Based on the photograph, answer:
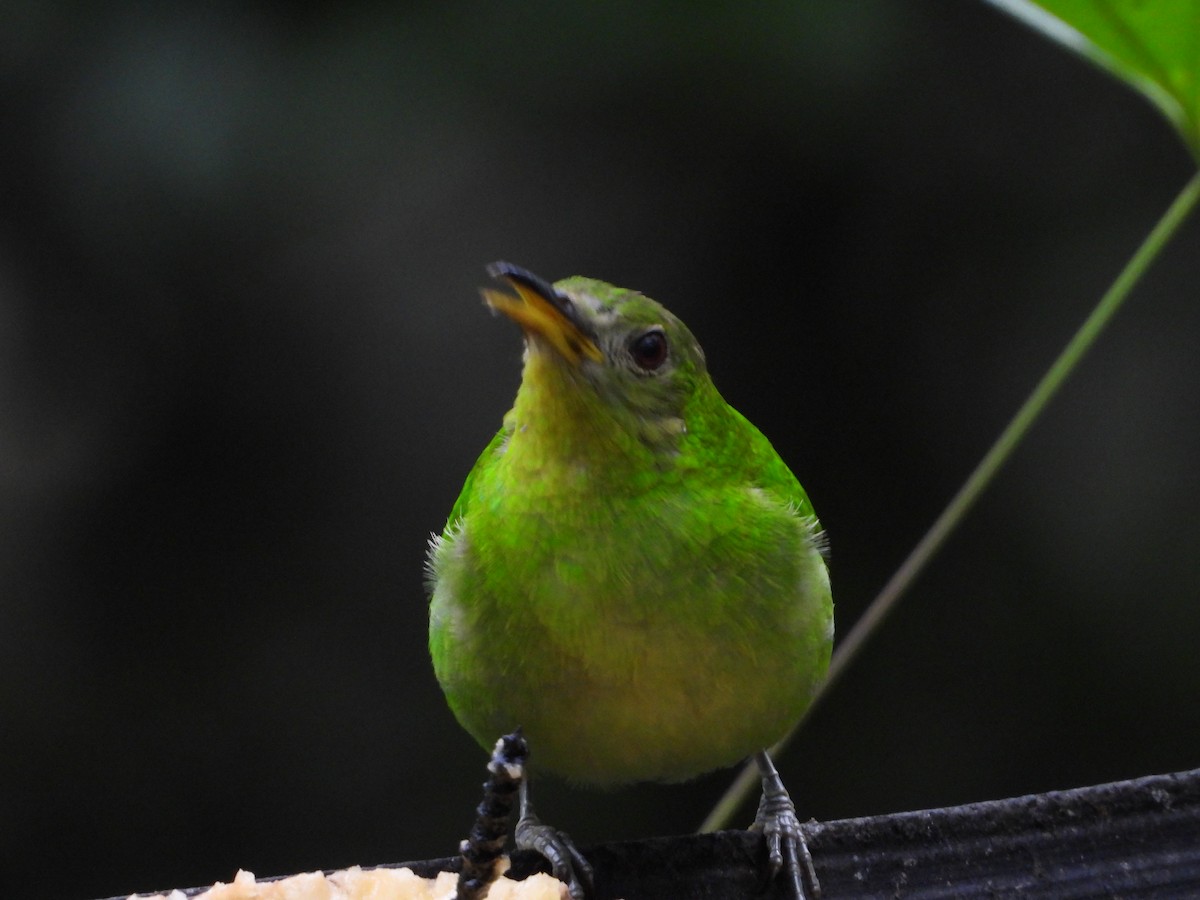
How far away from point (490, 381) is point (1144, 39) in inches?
92.3

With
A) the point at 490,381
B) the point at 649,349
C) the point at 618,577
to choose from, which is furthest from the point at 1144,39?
the point at 490,381

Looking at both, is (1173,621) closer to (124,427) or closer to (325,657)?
(325,657)

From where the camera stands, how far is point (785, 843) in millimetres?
2098

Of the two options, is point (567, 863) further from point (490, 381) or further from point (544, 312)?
point (490, 381)

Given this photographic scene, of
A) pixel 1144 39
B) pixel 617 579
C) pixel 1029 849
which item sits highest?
pixel 1144 39

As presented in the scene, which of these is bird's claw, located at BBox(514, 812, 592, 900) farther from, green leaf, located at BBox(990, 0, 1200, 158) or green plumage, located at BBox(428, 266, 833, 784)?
green leaf, located at BBox(990, 0, 1200, 158)

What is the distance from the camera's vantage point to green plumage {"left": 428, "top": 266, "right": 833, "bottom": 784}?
7.39ft

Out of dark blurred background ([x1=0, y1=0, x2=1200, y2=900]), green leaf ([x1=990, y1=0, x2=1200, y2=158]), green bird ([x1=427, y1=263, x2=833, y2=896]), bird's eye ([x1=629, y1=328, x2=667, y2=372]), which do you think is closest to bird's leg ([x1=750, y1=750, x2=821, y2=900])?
green bird ([x1=427, y1=263, x2=833, y2=896])

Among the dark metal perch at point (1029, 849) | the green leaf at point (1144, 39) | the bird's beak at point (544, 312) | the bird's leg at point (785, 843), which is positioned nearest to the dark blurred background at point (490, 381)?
the green leaf at point (1144, 39)

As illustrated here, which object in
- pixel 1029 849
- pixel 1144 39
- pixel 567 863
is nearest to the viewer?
pixel 1029 849

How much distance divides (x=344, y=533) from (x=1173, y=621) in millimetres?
2540

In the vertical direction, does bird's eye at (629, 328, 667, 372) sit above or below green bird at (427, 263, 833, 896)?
above

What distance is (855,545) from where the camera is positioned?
4.55 metres

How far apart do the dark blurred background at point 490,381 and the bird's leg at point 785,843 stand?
1.82 metres
